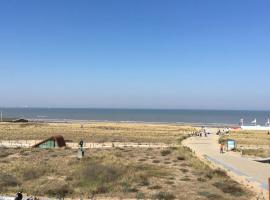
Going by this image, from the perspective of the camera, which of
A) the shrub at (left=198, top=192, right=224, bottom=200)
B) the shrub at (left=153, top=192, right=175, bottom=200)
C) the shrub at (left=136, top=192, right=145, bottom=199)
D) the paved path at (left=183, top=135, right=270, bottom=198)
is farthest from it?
the paved path at (left=183, top=135, right=270, bottom=198)

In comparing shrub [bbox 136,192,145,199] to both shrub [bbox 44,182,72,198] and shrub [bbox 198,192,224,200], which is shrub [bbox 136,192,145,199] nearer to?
shrub [bbox 198,192,224,200]

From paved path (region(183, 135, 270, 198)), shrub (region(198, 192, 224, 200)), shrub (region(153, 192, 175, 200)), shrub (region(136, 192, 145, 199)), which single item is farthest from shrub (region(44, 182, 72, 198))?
paved path (region(183, 135, 270, 198))

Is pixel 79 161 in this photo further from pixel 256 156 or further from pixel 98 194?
pixel 256 156

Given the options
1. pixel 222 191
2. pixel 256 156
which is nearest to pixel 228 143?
pixel 256 156

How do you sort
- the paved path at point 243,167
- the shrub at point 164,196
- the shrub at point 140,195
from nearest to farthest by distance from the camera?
the shrub at point 164,196, the shrub at point 140,195, the paved path at point 243,167

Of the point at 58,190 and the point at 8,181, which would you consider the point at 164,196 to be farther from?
the point at 8,181

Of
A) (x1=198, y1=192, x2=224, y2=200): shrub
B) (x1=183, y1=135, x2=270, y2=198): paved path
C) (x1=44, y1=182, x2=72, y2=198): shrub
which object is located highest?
(x1=183, y1=135, x2=270, y2=198): paved path

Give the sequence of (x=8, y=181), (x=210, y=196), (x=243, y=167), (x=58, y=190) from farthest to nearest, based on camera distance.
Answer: (x=243, y=167) < (x=8, y=181) < (x=58, y=190) < (x=210, y=196)

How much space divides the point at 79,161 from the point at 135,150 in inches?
434

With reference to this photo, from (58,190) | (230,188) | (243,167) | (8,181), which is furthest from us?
(243,167)

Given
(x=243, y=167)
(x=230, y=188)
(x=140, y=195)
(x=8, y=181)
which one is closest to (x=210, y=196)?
(x=230, y=188)

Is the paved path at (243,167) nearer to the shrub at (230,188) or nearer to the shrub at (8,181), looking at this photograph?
the shrub at (230,188)

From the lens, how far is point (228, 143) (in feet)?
164

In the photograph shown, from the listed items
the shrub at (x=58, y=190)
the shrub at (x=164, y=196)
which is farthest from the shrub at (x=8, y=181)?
the shrub at (x=164, y=196)
